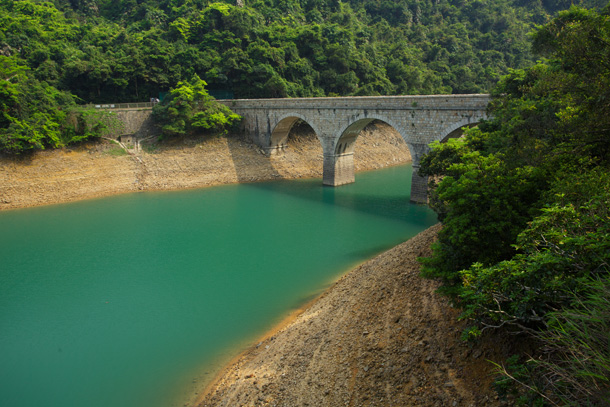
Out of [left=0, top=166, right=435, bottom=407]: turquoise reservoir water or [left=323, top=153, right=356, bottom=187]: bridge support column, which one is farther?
[left=323, top=153, right=356, bottom=187]: bridge support column

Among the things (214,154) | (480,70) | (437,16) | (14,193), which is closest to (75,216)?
(14,193)

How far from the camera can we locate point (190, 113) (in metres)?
31.1

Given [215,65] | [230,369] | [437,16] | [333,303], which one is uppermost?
[437,16]

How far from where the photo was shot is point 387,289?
1028cm

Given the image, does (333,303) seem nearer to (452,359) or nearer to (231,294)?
(231,294)

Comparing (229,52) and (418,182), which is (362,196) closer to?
(418,182)

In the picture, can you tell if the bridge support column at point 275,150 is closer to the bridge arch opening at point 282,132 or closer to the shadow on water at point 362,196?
the bridge arch opening at point 282,132

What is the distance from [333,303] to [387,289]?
5.25 feet

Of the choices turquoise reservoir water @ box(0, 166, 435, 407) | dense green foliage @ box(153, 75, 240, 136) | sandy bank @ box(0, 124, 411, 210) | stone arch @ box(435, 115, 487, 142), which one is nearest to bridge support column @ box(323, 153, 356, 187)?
turquoise reservoir water @ box(0, 166, 435, 407)

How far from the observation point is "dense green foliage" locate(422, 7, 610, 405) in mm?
3945

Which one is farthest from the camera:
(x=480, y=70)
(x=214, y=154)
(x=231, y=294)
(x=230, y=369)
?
(x=480, y=70)

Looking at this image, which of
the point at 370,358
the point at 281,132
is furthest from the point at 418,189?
the point at 370,358

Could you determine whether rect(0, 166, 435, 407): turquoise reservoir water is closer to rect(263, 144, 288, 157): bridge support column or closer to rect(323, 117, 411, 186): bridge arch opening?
rect(323, 117, 411, 186): bridge arch opening

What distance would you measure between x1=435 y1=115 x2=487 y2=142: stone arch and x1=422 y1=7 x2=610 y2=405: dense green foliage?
8.22 meters
